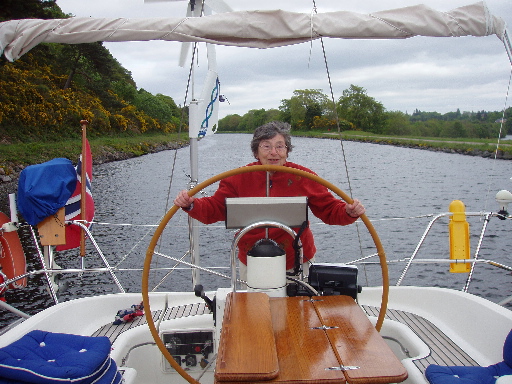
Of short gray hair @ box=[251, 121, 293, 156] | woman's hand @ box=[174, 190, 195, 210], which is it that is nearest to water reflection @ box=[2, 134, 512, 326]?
short gray hair @ box=[251, 121, 293, 156]

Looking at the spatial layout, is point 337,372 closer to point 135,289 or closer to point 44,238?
point 44,238

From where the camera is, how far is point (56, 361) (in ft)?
5.95

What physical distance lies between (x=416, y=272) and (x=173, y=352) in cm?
741

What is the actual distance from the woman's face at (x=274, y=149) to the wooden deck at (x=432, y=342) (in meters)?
1.16

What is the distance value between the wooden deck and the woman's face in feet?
3.79

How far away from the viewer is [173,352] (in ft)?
8.72

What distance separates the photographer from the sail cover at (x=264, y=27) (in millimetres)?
2850

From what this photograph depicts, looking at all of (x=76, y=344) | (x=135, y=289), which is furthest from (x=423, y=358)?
(x=135, y=289)

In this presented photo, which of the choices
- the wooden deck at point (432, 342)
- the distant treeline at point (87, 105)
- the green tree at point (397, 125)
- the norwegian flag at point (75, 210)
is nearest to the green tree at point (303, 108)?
the distant treeline at point (87, 105)

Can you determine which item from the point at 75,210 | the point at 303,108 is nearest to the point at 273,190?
the point at 75,210

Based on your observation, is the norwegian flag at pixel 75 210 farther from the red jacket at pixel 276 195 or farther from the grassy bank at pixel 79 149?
the grassy bank at pixel 79 149

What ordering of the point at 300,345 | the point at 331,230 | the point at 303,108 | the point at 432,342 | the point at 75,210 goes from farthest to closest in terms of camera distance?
the point at 331,230 → the point at 303,108 → the point at 75,210 → the point at 432,342 → the point at 300,345

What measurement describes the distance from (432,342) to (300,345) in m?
1.43

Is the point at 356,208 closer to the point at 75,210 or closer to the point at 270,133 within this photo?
the point at 270,133
